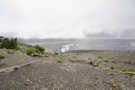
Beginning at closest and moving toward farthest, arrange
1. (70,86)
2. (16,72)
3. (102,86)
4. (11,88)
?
(11,88)
(70,86)
(102,86)
(16,72)

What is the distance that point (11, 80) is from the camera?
5832 mm

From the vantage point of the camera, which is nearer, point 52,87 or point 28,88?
point 28,88

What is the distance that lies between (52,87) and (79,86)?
1.99 m

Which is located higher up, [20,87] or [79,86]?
[20,87]

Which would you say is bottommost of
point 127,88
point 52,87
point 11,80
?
point 127,88

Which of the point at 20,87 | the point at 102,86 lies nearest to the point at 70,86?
the point at 102,86

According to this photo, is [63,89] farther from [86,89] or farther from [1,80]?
[1,80]

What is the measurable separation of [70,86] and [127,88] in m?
4.44

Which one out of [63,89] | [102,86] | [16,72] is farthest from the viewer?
[16,72]

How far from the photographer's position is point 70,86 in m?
6.00

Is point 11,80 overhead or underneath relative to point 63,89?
overhead

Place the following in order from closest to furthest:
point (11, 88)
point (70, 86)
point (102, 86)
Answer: point (11, 88), point (70, 86), point (102, 86)

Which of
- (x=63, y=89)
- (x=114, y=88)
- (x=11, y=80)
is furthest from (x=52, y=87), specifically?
(x=114, y=88)

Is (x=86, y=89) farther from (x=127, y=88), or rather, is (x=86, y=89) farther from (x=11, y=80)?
(x=11, y=80)
